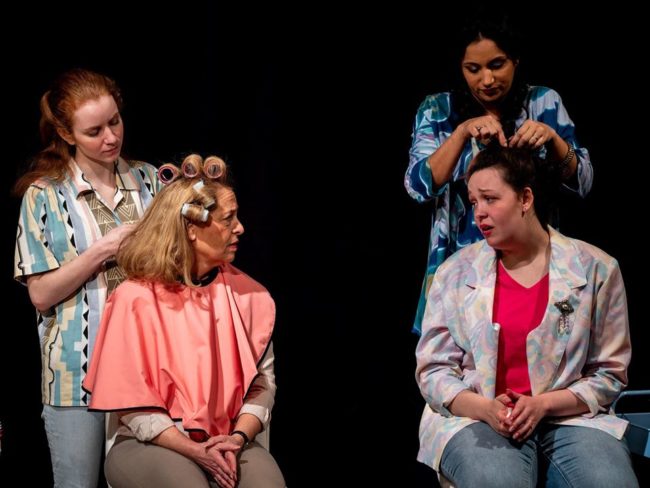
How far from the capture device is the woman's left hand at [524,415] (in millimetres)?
2393

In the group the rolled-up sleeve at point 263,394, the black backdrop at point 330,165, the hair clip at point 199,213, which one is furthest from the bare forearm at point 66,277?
the black backdrop at point 330,165

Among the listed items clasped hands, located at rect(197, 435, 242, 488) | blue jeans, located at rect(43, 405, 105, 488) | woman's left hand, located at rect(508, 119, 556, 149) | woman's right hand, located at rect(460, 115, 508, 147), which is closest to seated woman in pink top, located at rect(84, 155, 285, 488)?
clasped hands, located at rect(197, 435, 242, 488)

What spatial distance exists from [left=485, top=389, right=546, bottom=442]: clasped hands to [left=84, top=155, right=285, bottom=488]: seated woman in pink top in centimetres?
57

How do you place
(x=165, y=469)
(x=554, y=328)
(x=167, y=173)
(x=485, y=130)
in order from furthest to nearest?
(x=167, y=173), (x=485, y=130), (x=554, y=328), (x=165, y=469)

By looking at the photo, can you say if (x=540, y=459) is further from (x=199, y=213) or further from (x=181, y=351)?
(x=199, y=213)

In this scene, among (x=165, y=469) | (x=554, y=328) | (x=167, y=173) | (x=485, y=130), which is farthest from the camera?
(x=167, y=173)

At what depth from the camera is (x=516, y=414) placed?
2391mm

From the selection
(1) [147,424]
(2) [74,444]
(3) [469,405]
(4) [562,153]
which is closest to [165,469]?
(1) [147,424]

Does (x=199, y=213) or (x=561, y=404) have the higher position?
(x=199, y=213)

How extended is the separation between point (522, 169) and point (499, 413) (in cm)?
64

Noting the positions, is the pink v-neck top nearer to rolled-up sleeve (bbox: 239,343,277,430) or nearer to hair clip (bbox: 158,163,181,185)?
rolled-up sleeve (bbox: 239,343,277,430)

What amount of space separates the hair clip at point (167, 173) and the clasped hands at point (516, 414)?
105 centimetres

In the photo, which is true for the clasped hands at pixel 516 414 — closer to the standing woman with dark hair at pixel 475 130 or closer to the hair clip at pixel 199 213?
the standing woman with dark hair at pixel 475 130

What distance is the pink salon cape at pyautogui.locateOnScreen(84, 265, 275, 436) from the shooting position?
8.19 feet
